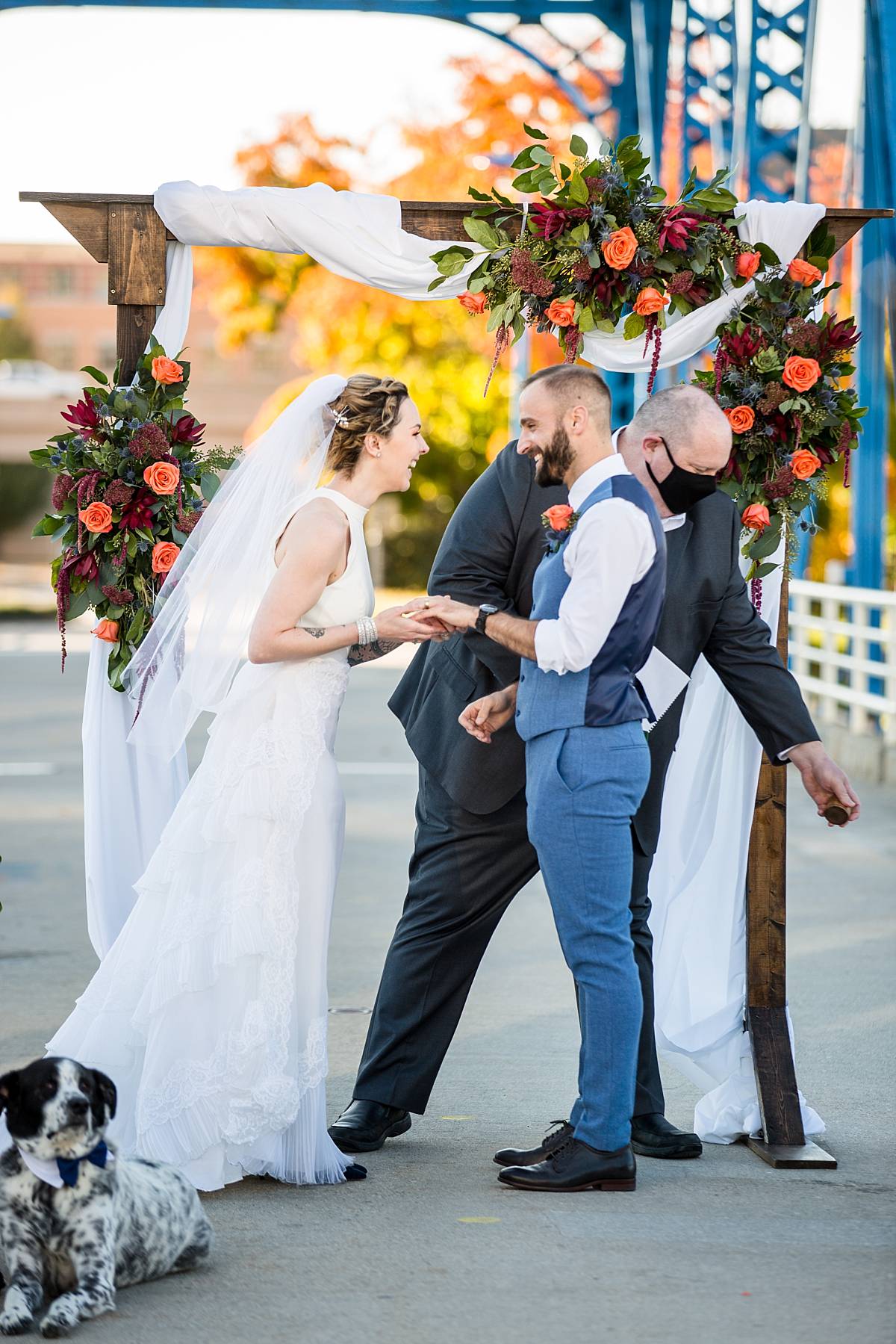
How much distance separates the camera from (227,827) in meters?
4.52

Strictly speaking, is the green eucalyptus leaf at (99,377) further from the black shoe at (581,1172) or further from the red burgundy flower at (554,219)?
the black shoe at (581,1172)

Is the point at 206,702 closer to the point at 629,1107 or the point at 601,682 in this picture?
the point at 601,682

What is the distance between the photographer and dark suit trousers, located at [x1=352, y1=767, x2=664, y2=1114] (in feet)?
15.9

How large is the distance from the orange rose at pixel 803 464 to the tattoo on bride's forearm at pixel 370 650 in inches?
53.2

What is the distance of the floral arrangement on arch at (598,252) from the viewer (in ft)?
16.4

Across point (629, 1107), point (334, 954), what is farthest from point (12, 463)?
point (629, 1107)

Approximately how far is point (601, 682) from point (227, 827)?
1.10 metres

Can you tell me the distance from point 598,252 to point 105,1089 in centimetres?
279

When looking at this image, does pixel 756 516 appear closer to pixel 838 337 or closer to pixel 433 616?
pixel 838 337

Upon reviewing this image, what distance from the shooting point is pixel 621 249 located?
493cm

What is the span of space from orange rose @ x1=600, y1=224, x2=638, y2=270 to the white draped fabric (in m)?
0.32

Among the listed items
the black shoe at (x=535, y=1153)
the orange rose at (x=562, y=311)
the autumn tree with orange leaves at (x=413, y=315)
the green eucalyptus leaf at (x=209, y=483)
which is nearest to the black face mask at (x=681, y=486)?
the orange rose at (x=562, y=311)

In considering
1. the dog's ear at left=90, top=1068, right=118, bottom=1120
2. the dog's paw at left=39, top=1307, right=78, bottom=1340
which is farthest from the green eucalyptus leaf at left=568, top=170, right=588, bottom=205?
the dog's paw at left=39, top=1307, right=78, bottom=1340

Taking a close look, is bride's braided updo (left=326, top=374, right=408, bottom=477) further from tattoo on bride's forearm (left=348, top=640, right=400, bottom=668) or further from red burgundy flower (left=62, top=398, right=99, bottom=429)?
red burgundy flower (left=62, top=398, right=99, bottom=429)
